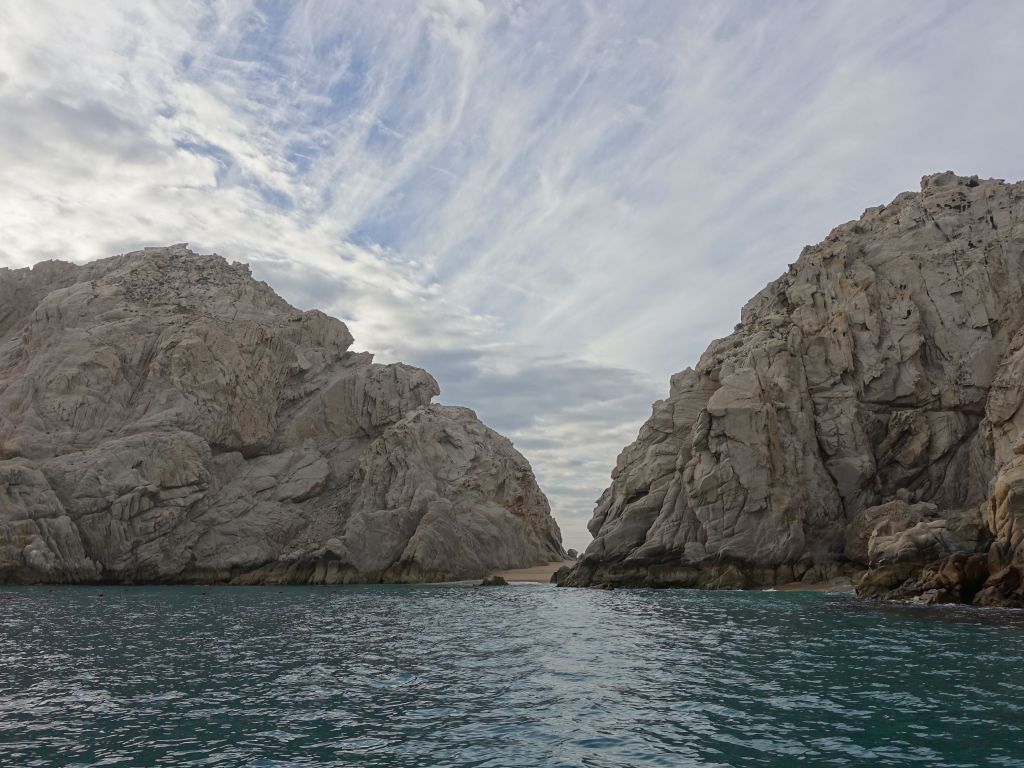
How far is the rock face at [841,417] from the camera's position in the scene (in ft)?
198

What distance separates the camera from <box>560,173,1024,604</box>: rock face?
198ft

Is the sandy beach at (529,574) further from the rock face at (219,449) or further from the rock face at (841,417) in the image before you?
the rock face at (841,417)

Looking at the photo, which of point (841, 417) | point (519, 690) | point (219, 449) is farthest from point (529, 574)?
point (519, 690)

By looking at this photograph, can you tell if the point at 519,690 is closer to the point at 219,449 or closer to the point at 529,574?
the point at 529,574

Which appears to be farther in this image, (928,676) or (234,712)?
(928,676)

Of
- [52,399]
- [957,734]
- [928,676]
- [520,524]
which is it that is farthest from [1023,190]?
[52,399]

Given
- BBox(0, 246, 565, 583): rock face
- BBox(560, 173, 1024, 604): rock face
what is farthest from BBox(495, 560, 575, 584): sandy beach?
BBox(560, 173, 1024, 604): rock face

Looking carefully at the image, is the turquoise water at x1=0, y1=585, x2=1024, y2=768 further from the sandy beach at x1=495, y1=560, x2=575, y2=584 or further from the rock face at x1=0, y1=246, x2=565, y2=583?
the sandy beach at x1=495, y1=560, x2=575, y2=584

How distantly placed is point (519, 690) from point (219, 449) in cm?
7030

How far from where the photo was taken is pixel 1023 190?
71.4 meters

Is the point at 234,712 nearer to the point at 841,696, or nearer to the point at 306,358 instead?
the point at 841,696

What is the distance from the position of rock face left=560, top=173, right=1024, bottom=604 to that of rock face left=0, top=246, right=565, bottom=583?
17946 millimetres

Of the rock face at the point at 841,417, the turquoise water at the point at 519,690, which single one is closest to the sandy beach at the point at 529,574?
the rock face at the point at 841,417

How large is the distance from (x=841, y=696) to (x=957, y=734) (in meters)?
3.83
